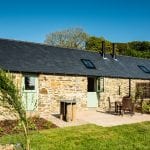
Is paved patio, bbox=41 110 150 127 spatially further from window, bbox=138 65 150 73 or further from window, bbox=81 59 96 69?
window, bbox=138 65 150 73

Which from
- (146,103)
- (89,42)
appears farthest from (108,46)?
(146,103)

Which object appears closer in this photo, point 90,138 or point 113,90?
point 90,138

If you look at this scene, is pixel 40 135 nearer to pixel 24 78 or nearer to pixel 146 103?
pixel 24 78

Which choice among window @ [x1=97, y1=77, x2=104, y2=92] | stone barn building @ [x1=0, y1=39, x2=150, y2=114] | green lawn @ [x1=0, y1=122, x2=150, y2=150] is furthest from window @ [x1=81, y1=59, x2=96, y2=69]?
green lawn @ [x1=0, y1=122, x2=150, y2=150]

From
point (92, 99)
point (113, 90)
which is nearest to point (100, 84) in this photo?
point (92, 99)

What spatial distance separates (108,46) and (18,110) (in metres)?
40.0

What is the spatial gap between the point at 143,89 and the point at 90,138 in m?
13.1

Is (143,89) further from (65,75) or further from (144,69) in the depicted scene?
(65,75)

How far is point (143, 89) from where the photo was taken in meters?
23.2

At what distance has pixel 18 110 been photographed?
6.75m

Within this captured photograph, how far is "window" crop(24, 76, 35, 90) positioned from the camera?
1709 centimetres


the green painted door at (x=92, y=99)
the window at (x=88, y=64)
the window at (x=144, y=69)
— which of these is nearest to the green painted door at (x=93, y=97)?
the green painted door at (x=92, y=99)

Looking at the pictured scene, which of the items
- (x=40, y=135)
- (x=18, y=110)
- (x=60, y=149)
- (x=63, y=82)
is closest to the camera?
(x=18, y=110)

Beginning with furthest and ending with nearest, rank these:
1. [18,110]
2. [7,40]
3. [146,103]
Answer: [146,103] < [7,40] < [18,110]
